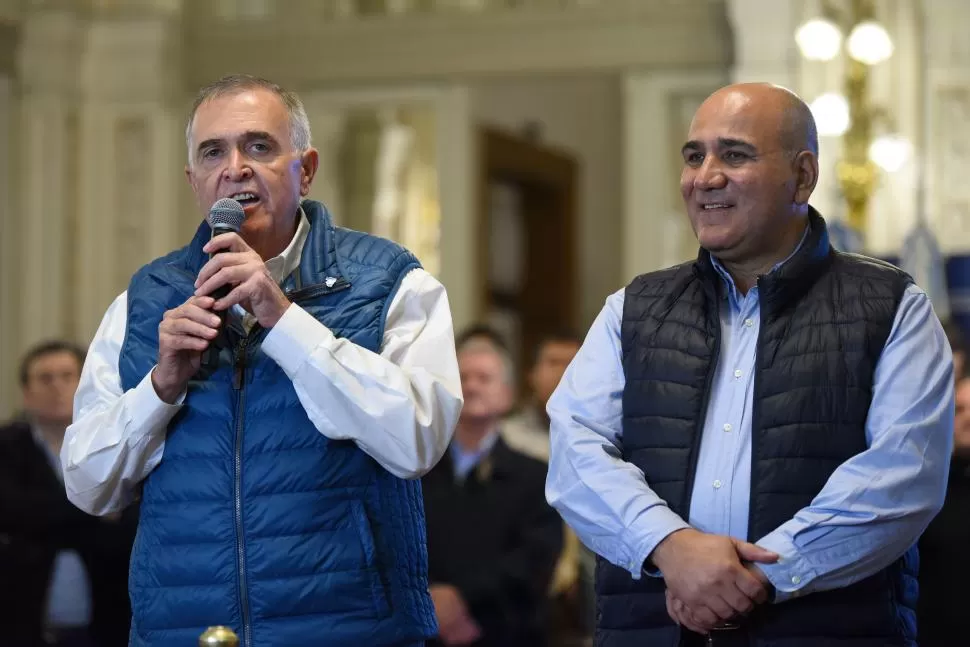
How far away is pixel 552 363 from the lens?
20.6 ft

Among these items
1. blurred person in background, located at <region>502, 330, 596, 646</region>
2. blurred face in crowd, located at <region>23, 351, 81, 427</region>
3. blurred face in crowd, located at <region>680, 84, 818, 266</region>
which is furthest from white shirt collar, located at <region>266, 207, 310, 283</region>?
blurred person in background, located at <region>502, 330, 596, 646</region>

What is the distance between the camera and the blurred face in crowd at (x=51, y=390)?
5.55 m

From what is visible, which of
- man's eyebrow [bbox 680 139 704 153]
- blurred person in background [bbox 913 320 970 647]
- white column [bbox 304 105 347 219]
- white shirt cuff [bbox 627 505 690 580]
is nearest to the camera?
white shirt cuff [bbox 627 505 690 580]

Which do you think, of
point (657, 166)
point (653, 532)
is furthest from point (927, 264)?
point (653, 532)

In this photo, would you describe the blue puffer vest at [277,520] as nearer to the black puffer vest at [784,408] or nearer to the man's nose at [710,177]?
the black puffer vest at [784,408]

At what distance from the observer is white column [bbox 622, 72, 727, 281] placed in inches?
340

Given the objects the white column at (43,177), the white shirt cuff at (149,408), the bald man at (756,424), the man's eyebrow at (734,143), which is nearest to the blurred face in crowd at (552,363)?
the bald man at (756,424)

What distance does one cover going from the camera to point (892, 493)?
2592 mm

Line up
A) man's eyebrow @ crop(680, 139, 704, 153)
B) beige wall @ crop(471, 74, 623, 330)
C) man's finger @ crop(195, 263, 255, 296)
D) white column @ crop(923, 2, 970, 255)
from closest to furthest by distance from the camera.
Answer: man's finger @ crop(195, 263, 255, 296) < man's eyebrow @ crop(680, 139, 704, 153) < white column @ crop(923, 2, 970, 255) < beige wall @ crop(471, 74, 623, 330)

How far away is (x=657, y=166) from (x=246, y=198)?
20.2 ft

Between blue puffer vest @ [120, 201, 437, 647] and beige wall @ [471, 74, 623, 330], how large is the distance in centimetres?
1094

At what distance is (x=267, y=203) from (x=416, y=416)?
1.56 feet

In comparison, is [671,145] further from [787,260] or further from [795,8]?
[787,260]

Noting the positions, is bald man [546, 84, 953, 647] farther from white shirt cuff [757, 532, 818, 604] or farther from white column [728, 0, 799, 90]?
white column [728, 0, 799, 90]
